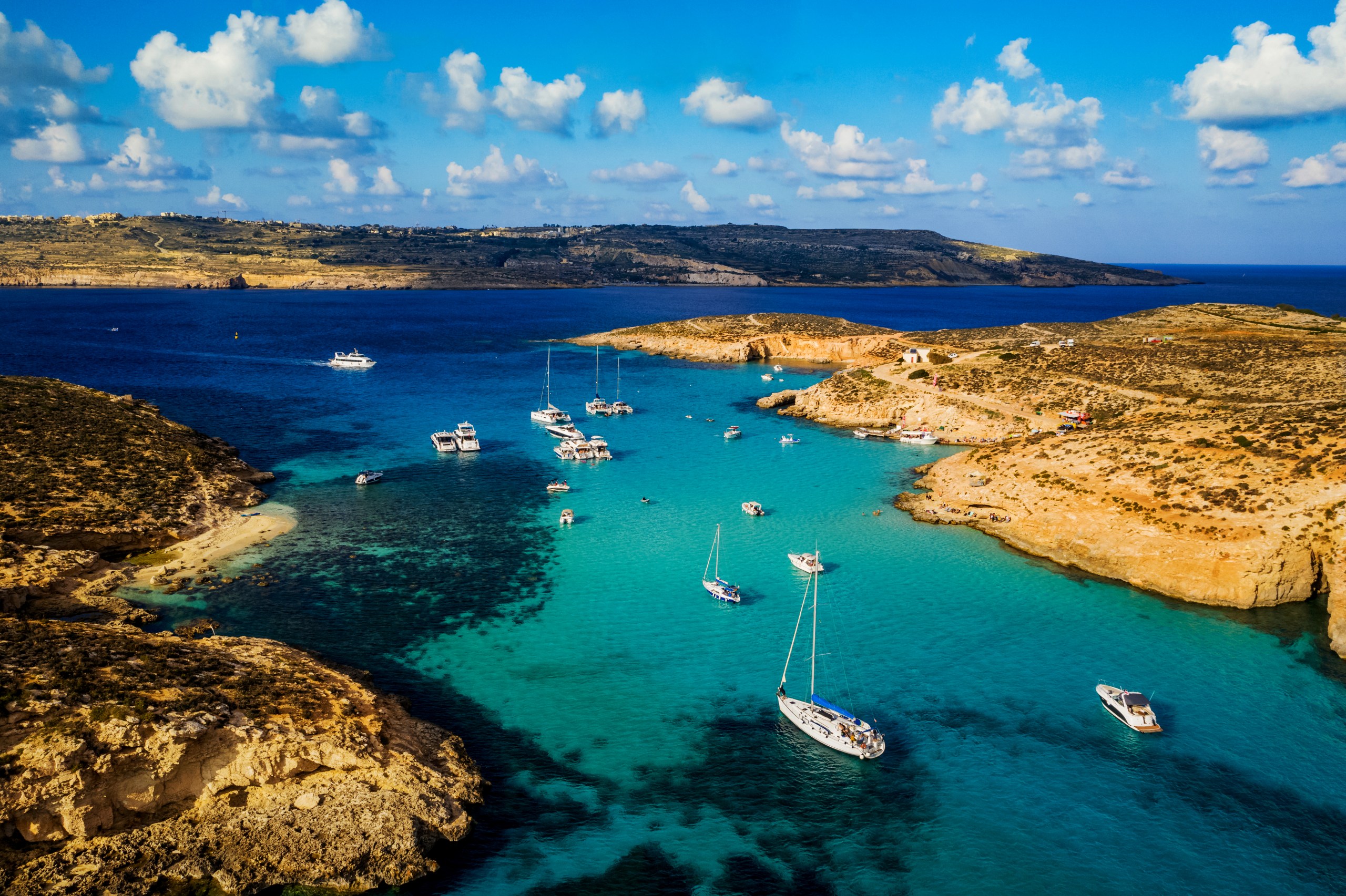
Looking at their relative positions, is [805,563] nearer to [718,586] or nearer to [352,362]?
[718,586]

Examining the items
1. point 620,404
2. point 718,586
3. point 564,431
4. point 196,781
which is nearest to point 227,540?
point 196,781

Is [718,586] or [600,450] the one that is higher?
[600,450]

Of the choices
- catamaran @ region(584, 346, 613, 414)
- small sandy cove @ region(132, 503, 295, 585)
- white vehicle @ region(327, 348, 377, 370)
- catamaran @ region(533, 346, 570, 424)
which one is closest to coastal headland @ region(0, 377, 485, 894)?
small sandy cove @ region(132, 503, 295, 585)

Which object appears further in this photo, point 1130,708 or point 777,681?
point 777,681

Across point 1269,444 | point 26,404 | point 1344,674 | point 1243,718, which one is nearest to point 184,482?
point 26,404

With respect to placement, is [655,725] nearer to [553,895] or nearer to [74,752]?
[553,895]

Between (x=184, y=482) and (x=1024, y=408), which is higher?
(x=1024, y=408)

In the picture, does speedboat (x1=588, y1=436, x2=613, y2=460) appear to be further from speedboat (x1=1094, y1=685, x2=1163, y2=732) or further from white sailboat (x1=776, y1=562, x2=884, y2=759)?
speedboat (x1=1094, y1=685, x2=1163, y2=732)
